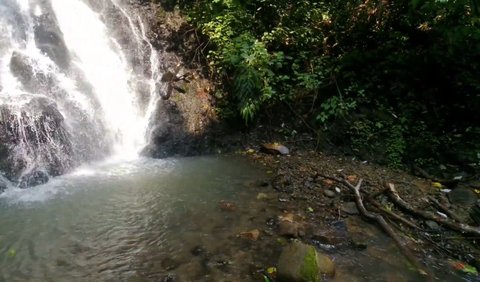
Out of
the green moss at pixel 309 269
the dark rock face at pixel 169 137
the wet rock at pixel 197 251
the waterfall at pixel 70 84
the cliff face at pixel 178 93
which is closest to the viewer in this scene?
the green moss at pixel 309 269

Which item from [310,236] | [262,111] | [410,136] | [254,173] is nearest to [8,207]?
[254,173]

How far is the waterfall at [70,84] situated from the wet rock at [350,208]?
188 inches

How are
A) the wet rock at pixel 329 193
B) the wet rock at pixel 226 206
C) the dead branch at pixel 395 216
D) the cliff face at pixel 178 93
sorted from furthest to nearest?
the cliff face at pixel 178 93
the wet rock at pixel 329 193
the wet rock at pixel 226 206
the dead branch at pixel 395 216

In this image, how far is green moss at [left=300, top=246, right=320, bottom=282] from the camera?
3.47 m

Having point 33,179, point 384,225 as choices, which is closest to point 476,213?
point 384,225

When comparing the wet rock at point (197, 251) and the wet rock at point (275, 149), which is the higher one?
the wet rock at point (275, 149)

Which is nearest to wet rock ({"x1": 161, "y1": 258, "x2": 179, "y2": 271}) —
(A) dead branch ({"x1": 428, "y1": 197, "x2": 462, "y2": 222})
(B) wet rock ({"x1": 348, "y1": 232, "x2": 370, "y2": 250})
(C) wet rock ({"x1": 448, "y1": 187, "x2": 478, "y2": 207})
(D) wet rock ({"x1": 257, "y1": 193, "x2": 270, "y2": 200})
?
(D) wet rock ({"x1": 257, "y1": 193, "x2": 270, "y2": 200})

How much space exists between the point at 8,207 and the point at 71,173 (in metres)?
1.53

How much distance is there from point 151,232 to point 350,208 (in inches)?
108

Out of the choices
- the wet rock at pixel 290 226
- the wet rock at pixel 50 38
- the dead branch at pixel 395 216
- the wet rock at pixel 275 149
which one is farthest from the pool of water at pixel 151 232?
the wet rock at pixel 50 38

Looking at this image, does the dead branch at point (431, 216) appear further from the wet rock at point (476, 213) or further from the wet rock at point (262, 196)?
the wet rock at point (262, 196)

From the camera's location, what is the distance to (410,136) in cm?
693

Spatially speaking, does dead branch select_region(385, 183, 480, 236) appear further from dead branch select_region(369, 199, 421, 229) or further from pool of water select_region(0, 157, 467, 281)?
pool of water select_region(0, 157, 467, 281)

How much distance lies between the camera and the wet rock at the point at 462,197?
5246 millimetres
